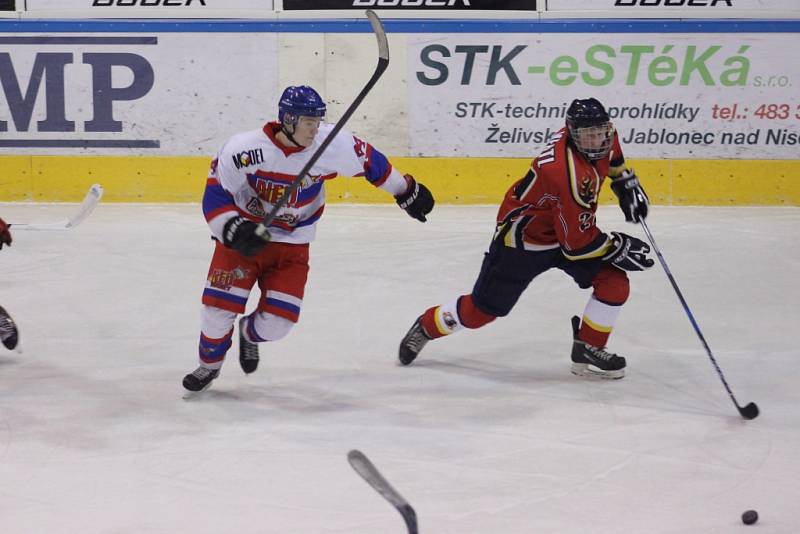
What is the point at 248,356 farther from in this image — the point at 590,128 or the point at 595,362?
the point at 590,128

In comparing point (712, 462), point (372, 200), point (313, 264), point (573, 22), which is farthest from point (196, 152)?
point (712, 462)

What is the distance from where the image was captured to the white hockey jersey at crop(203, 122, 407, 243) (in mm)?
3689

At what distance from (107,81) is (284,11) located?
1.37 metres

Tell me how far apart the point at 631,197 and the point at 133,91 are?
188 inches

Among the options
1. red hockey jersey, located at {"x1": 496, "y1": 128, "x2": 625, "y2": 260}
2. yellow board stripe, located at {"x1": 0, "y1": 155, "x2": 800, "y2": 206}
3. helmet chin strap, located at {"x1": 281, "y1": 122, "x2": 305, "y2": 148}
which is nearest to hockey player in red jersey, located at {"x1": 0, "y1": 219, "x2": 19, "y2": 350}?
helmet chin strap, located at {"x1": 281, "y1": 122, "x2": 305, "y2": 148}

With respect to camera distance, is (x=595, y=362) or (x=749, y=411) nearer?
(x=749, y=411)

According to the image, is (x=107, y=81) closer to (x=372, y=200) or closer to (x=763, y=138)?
(x=372, y=200)

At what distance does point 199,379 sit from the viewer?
3863mm

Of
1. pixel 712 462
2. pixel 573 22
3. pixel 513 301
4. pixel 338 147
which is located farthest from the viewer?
pixel 573 22

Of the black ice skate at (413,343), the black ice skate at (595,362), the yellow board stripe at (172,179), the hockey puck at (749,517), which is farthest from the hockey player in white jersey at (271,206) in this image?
the yellow board stripe at (172,179)

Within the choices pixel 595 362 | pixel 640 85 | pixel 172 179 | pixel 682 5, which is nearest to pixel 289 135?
→ pixel 595 362

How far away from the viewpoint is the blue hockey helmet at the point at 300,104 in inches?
141

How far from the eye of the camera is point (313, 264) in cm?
602

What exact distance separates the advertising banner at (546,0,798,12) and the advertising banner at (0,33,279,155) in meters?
2.24
